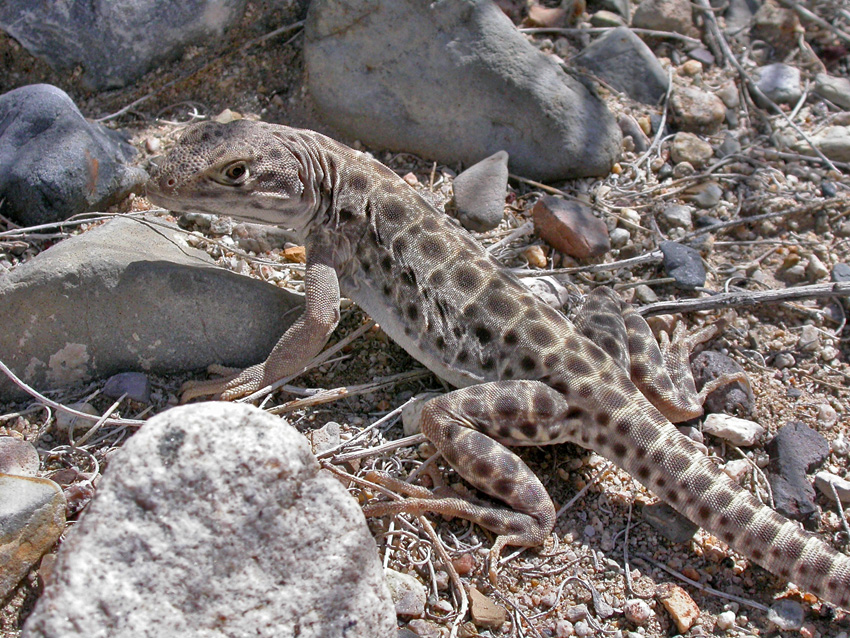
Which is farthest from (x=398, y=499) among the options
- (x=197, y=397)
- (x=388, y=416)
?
(x=197, y=397)

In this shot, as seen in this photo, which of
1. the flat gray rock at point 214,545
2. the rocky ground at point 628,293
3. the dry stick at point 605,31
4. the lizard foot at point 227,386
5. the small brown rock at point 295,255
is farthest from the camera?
the dry stick at point 605,31

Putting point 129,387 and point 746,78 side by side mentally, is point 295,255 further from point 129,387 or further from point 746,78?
point 746,78

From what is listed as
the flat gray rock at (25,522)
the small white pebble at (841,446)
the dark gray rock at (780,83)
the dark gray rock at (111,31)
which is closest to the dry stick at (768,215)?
the dark gray rock at (780,83)

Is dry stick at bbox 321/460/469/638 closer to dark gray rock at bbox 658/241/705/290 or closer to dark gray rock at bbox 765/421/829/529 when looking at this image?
dark gray rock at bbox 765/421/829/529

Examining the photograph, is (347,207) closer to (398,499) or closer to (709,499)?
(398,499)

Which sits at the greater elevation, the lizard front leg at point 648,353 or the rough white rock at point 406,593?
the lizard front leg at point 648,353

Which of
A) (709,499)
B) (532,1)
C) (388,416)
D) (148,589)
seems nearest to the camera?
(148,589)

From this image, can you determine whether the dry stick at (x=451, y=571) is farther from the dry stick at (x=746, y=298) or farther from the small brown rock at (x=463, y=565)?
the dry stick at (x=746, y=298)
